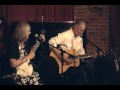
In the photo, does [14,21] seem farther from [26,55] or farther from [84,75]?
[84,75]

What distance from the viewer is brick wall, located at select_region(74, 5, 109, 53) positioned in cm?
668

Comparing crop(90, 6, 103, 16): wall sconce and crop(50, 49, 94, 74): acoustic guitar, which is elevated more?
crop(90, 6, 103, 16): wall sconce

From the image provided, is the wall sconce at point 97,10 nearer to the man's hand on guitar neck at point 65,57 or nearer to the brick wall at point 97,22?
the brick wall at point 97,22

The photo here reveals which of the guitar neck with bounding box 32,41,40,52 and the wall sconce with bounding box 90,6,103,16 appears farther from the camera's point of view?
the wall sconce with bounding box 90,6,103,16

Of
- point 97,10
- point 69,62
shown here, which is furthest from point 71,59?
point 97,10

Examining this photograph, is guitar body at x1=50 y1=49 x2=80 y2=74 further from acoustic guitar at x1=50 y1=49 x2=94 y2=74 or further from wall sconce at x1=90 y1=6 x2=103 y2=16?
wall sconce at x1=90 y1=6 x2=103 y2=16

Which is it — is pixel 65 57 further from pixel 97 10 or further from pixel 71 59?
pixel 97 10

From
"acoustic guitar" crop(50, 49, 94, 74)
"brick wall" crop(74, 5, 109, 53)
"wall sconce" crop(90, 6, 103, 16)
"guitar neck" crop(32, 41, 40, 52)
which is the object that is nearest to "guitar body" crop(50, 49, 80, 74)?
"acoustic guitar" crop(50, 49, 94, 74)

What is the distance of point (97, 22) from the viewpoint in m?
6.69

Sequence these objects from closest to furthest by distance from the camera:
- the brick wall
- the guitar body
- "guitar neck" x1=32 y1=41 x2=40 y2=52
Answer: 1. "guitar neck" x1=32 y1=41 x2=40 y2=52
2. the guitar body
3. the brick wall

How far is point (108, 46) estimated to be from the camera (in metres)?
6.74

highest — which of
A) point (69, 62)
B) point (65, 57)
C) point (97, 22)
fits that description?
point (97, 22)

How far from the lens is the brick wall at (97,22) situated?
6684 millimetres

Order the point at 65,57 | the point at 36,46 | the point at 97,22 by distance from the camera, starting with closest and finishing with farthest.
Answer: the point at 36,46 → the point at 65,57 → the point at 97,22
